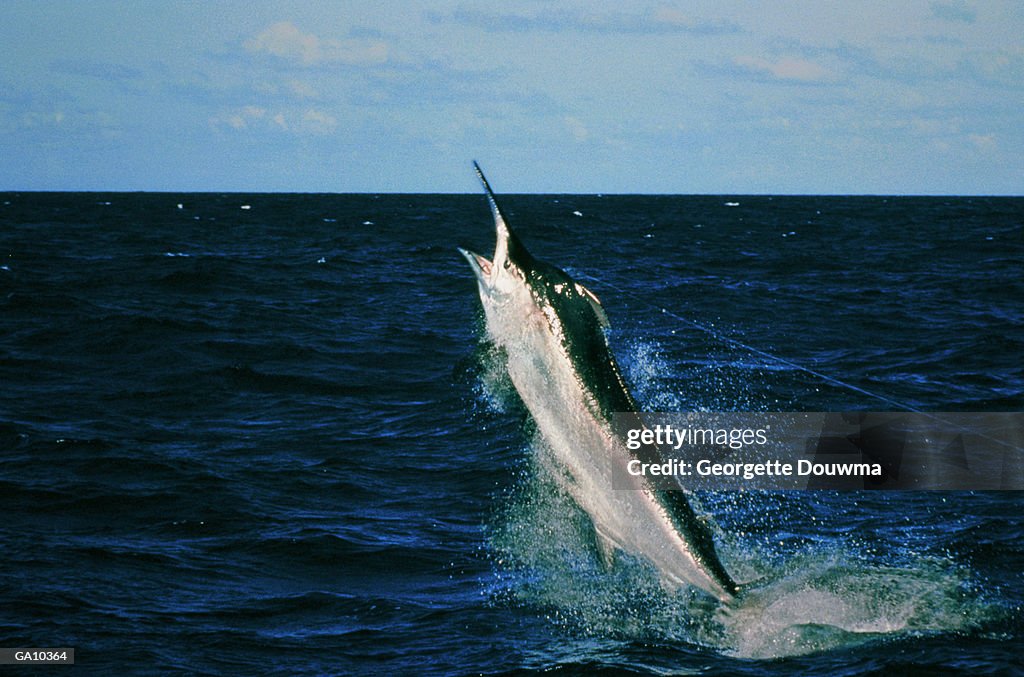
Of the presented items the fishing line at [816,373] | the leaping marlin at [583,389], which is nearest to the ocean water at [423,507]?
the fishing line at [816,373]

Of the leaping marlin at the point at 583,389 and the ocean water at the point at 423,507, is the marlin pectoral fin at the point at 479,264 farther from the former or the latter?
the ocean water at the point at 423,507

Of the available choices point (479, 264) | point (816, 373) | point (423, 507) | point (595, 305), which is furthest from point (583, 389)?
point (816, 373)

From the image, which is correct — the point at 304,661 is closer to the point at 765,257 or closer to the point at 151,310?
the point at 151,310

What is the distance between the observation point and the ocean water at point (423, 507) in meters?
9.67

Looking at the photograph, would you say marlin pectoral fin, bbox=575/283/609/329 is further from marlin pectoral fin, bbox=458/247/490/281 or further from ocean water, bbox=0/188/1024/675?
ocean water, bbox=0/188/1024/675

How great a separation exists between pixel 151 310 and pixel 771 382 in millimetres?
16872

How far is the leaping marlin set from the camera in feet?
29.3

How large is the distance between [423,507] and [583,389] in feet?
18.6

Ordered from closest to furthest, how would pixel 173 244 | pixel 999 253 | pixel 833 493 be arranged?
pixel 833 493
pixel 999 253
pixel 173 244

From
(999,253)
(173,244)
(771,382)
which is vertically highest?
(173,244)

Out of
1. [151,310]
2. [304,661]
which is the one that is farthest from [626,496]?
[151,310]

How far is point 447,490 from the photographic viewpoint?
14.8 m

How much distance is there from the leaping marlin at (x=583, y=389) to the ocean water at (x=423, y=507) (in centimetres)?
51

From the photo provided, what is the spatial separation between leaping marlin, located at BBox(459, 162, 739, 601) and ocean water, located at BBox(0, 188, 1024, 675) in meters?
0.51
